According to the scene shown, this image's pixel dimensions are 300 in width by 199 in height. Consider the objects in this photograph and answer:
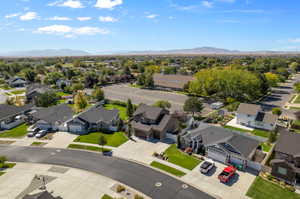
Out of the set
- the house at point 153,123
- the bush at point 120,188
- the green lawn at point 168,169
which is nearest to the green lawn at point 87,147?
the house at point 153,123

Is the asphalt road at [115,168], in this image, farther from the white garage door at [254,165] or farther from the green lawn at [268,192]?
the white garage door at [254,165]

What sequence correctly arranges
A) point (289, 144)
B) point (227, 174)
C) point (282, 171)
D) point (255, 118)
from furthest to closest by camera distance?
1. point (255, 118)
2. point (289, 144)
3. point (227, 174)
4. point (282, 171)

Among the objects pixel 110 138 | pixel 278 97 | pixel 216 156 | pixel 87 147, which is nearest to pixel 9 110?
pixel 87 147

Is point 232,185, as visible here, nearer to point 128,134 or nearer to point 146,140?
point 146,140

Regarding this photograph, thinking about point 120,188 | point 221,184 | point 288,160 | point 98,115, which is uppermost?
point 98,115

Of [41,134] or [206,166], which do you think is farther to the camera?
[41,134]

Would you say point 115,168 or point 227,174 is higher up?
point 227,174

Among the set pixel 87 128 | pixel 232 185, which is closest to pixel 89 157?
pixel 87 128

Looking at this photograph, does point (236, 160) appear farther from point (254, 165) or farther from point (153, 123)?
point (153, 123)
